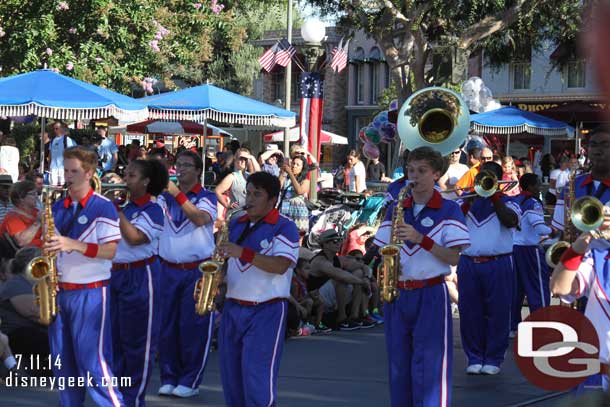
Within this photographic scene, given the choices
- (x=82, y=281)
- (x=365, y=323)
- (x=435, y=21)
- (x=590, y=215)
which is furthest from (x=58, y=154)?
(x=435, y=21)

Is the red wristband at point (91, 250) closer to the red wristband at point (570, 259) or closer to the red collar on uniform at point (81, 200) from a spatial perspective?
the red collar on uniform at point (81, 200)

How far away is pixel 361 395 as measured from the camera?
8.20m

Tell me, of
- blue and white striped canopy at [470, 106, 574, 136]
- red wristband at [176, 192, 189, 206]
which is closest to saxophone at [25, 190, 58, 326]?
red wristband at [176, 192, 189, 206]

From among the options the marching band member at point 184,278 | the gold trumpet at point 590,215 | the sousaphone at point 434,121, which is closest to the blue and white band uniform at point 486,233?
the sousaphone at point 434,121

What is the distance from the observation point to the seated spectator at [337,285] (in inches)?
468

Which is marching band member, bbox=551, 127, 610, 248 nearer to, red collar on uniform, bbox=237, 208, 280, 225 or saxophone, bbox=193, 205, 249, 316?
red collar on uniform, bbox=237, 208, 280, 225

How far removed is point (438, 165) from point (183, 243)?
2.40 meters

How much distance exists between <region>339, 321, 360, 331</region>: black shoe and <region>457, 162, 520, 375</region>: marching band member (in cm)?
273

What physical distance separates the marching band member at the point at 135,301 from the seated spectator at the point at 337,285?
495 centimetres

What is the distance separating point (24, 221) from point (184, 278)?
1.77m

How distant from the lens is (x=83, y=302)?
5.87 meters

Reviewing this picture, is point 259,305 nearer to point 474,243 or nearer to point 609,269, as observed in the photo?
point 609,269

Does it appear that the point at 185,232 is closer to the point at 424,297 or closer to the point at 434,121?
the point at 424,297

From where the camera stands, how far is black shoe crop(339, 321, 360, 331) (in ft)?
39.0
